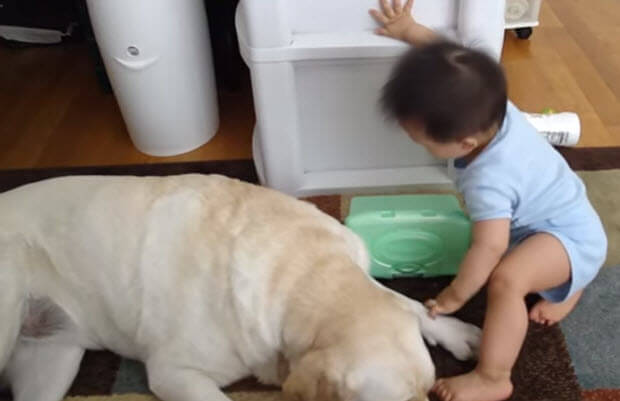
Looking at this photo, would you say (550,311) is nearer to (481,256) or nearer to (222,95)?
(481,256)

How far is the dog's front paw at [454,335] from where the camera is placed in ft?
3.72

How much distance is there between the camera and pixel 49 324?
111cm

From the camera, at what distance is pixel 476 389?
105cm

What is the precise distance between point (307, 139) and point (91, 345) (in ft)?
2.21

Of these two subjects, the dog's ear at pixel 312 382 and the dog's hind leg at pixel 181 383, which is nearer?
the dog's ear at pixel 312 382

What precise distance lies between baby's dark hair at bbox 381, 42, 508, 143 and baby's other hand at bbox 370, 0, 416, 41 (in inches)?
10.7

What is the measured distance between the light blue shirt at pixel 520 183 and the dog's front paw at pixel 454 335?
0.21m

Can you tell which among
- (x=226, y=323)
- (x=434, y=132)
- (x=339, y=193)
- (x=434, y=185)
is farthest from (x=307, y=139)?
(x=226, y=323)

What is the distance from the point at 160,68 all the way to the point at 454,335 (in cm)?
99

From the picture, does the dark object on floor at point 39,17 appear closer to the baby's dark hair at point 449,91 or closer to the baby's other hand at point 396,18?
the baby's other hand at point 396,18

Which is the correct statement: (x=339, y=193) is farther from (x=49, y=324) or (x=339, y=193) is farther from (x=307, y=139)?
(x=49, y=324)

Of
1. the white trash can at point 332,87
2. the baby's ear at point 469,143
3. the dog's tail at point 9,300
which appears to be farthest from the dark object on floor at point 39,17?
the baby's ear at point 469,143

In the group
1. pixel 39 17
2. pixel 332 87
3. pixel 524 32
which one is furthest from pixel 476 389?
pixel 39 17

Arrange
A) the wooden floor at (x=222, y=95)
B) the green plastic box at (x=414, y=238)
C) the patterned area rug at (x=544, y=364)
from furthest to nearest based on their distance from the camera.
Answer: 1. the wooden floor at (x=222, y=95)
2. the green plastic box at (x=414, y=238)
3. the patterned area rug at (x=544, y=364)
